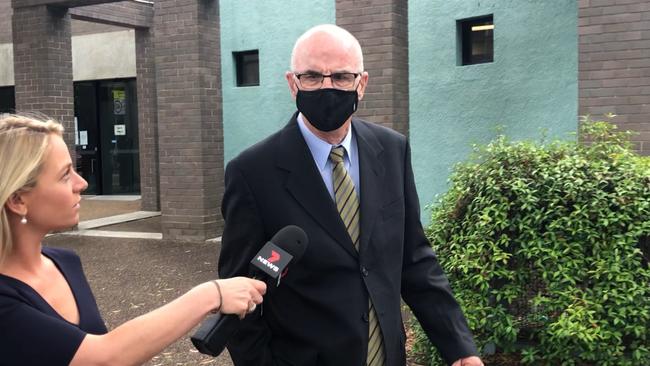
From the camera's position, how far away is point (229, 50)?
12.5m

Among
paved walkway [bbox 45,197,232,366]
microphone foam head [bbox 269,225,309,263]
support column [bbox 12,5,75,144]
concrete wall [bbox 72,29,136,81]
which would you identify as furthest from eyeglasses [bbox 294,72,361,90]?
concrete wall [bbox 72,29,136,81]

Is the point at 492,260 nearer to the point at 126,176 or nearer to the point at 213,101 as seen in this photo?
the point at 213,101

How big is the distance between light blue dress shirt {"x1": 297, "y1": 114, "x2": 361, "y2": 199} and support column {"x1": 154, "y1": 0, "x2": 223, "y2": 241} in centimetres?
834

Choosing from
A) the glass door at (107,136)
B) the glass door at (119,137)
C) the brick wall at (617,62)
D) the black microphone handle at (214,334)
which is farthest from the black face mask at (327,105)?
the glass door at (107,136)

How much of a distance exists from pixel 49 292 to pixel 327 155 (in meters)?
1.11

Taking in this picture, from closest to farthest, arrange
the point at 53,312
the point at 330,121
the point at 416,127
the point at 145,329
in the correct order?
the point at 145,329, the point at 53,312, the point at 330,121, the point at 416,127

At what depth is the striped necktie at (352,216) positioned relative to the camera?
8.28 ft

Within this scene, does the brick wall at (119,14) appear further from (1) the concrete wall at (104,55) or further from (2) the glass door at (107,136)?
(2) the glass door at (107,136)

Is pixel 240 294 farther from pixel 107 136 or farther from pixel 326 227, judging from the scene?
pixel 107 136

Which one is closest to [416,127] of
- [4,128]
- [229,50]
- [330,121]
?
[229,50]

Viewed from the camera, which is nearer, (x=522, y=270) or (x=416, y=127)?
(x=522, y=270)

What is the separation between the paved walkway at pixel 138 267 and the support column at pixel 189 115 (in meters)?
0.52

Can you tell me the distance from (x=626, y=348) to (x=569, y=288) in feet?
1.87

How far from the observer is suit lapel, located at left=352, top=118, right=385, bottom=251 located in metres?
2.53
